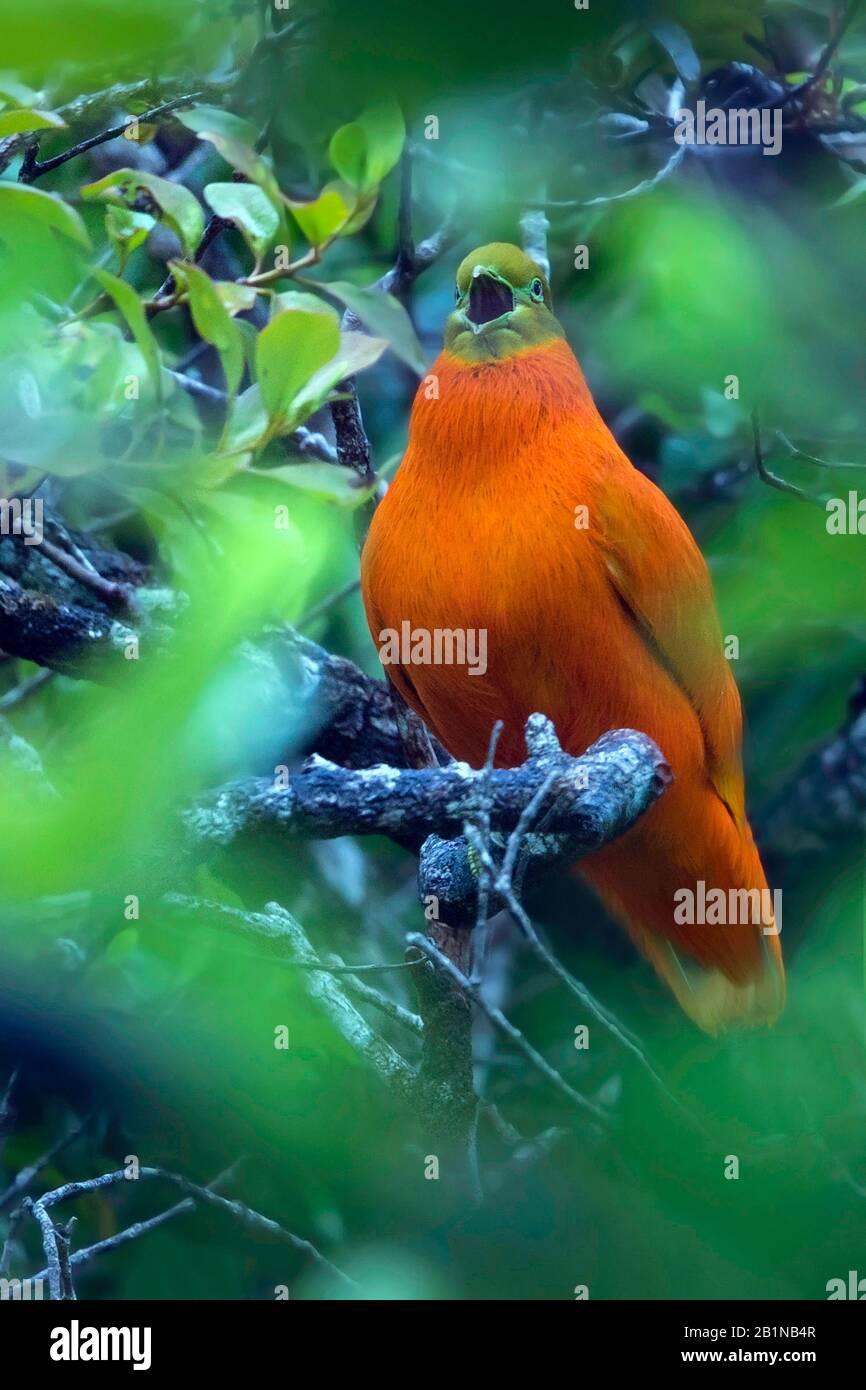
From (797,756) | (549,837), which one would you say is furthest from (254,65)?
(797,756)

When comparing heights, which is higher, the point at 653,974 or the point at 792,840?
the point at 792,840

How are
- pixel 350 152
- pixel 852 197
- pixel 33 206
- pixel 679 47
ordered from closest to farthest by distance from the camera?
pixel 33 206
pixel 350 152
pixel 679 47
pixel 852 197

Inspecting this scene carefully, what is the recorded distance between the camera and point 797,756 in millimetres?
2014

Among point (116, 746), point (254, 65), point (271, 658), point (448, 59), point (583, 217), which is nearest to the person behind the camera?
point (116, 746)

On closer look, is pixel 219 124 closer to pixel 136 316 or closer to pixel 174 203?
pixel 174 203

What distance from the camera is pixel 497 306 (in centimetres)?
170

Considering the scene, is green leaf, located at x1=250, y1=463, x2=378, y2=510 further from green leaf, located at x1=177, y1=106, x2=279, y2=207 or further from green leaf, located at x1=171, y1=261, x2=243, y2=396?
green leaf, located at x1=177, y1=106, x2=279, y2=207

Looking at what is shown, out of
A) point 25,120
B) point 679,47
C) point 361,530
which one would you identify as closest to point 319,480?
point 25,120

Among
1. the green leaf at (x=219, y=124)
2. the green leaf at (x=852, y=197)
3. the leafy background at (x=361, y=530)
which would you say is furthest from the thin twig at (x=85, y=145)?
the green leaf at (x=852, y=197)

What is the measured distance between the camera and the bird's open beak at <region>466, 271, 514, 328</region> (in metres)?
1.67

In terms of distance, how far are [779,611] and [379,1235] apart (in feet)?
2.94

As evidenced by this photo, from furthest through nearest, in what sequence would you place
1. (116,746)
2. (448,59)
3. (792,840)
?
(792,840) → (448,59) → (116,746)

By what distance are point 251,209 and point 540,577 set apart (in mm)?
558

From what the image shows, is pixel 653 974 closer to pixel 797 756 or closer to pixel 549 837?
pixel 797 756
